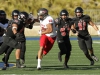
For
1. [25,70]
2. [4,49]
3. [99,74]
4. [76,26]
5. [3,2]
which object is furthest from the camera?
[3,2]

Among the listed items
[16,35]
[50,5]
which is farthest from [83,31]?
[50,5]

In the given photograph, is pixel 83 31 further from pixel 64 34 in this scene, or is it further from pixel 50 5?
pixel 50 5

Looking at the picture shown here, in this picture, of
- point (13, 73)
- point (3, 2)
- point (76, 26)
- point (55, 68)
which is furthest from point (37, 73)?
point (3, 2)

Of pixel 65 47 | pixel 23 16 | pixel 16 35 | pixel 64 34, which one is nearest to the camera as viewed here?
pixel 16 35

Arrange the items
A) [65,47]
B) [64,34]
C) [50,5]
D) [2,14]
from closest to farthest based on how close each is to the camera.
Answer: [65,47] → [64,34] → [2,14] → [50,5]

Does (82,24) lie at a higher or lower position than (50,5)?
higher

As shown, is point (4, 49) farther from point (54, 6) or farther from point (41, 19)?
point (54, 6)

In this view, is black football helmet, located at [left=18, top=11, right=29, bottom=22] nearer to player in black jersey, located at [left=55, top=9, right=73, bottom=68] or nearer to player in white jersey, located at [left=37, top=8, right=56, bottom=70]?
player in white jersey, located at [left=37, top=8, right=56, bottom=70]

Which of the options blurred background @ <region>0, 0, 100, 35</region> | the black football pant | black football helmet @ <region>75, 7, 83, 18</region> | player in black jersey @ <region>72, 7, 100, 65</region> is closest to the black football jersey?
player in black jersey @ <region>72, 7, 100, 65</region>

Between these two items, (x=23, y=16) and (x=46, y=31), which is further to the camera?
(x=23, y=16)

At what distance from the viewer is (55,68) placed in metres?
11.8

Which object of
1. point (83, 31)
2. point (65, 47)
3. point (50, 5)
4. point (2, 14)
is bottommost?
point (50, 5)

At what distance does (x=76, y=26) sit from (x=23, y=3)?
23.7 metres

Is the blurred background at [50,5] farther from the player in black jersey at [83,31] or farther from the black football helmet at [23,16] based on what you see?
the black football helmet at [23,16]
